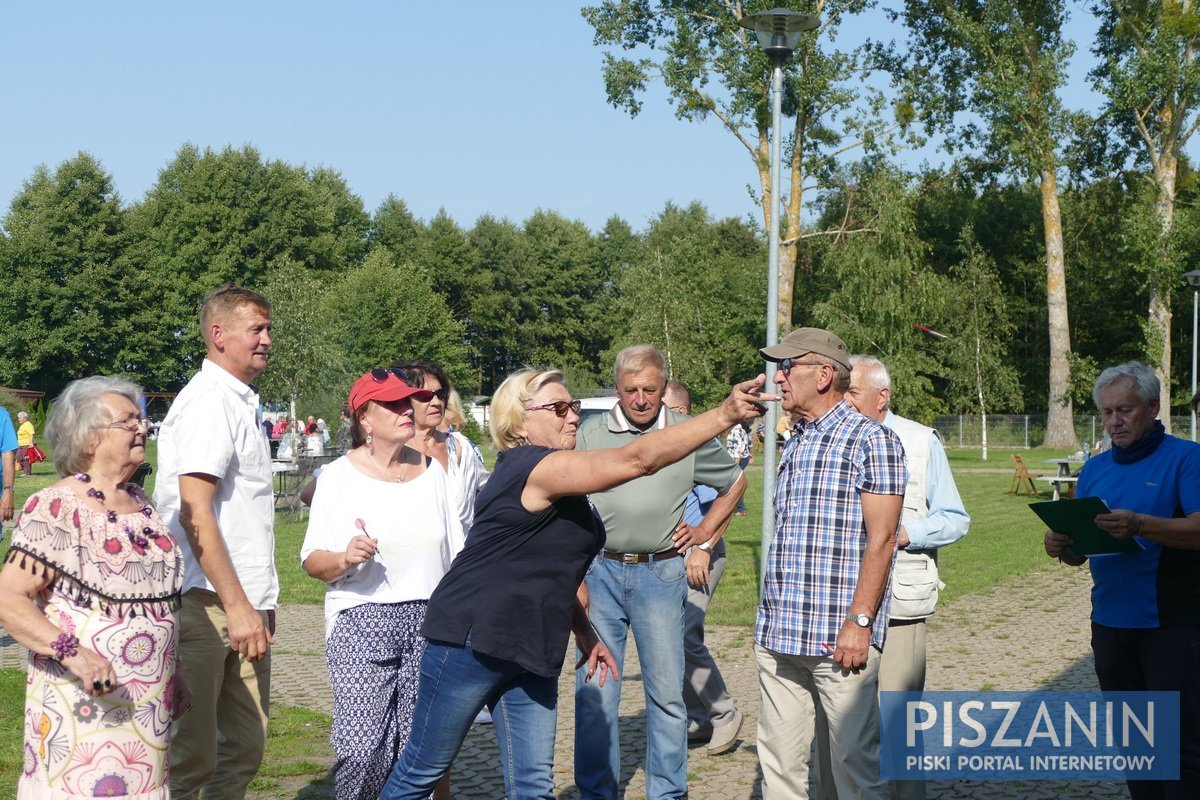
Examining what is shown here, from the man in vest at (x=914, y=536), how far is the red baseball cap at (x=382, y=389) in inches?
71.9

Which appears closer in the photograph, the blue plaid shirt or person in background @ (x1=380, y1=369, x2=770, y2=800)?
person in background @ (x1=380, y1=369, x2=770, y2=800)

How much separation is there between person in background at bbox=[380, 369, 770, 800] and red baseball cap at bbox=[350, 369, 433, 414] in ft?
2.53

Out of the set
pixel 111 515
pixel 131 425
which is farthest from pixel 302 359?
pixel 111 515

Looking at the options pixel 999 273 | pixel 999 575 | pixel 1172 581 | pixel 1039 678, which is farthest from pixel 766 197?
pixel 1172 581

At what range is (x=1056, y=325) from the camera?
143 feet

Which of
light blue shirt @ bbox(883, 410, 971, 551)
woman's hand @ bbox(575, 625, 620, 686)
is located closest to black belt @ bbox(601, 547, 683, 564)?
woman's hand @ bbox(575, 625, 620, 686)

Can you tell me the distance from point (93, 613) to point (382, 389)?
56.1 inches

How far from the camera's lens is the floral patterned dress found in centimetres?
372

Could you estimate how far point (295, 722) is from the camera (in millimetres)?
7590

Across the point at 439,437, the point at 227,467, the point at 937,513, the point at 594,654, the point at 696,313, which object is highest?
the point at 696,313

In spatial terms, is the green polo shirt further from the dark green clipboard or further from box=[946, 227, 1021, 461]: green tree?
box=[946, 227, 1021, 461]: green tree

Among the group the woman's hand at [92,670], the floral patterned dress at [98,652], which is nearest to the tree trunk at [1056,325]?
the floral patterned dress at [98,652]

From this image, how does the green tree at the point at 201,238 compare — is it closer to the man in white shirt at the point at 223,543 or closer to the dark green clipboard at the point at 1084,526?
the man in white shirt at the point at 223,543

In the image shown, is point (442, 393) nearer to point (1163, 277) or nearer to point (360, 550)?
point (360, 550)
